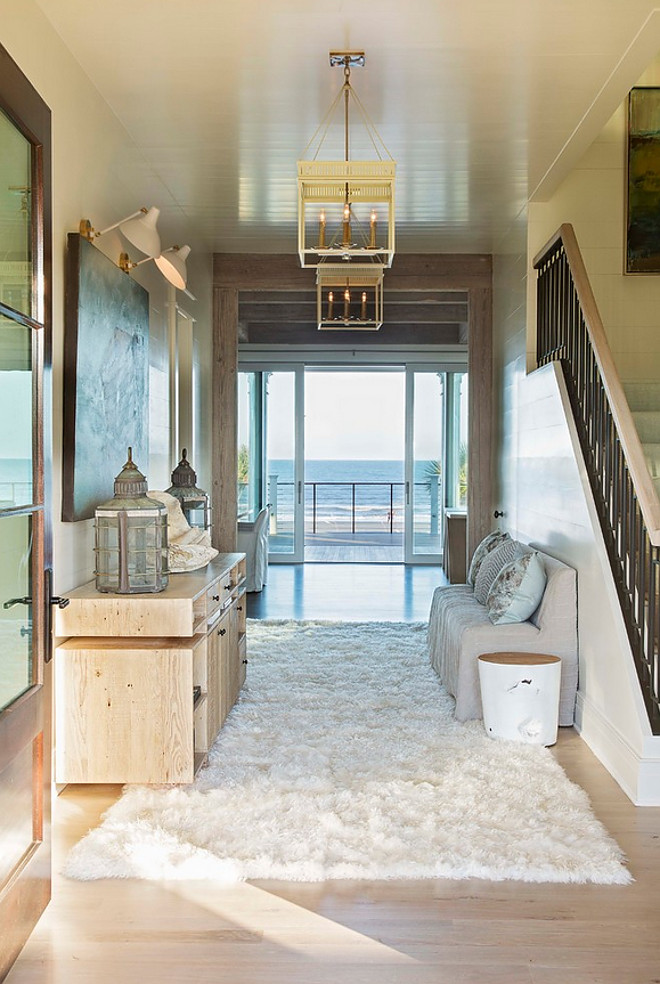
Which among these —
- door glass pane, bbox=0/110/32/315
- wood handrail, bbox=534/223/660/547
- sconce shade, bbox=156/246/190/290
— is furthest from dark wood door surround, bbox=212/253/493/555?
door glass pane, bbox=0/110/32/315

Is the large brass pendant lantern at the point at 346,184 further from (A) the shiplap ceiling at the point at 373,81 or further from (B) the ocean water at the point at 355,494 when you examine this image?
(B) the ocean water at the point at 355,494

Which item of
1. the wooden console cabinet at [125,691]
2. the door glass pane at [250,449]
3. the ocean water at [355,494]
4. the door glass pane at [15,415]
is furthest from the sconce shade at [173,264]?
the ocean water at [355,494]

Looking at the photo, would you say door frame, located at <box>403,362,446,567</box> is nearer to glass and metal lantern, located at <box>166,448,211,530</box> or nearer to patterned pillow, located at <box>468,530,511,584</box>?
patterned pillow, located at <box>468,530,511,584</box>

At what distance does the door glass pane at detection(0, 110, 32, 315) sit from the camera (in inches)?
96.1

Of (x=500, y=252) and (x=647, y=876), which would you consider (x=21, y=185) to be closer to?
(x=647, y=876)

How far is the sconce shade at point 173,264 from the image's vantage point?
14.5ft

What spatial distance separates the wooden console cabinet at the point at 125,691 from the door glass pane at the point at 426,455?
8.28 metres

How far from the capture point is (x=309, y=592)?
30.5 feet

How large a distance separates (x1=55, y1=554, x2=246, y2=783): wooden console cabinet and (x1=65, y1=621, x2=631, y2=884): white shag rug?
156 millimetres

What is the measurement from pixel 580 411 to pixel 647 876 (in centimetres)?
257

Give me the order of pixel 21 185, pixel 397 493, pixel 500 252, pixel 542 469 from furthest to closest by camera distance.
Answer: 1. pixel 397 493
2. pixel 500 252
3. pixel 542 469
4. pixel 21 185

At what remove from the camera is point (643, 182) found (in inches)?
251

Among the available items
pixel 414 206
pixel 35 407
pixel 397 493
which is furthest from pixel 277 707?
pixel 397 493

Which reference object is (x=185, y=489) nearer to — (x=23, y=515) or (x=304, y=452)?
(x=23, y=515)
